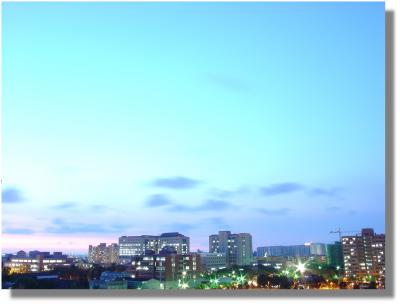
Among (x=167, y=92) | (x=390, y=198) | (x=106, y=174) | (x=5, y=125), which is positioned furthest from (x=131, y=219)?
(x=390, y=198)

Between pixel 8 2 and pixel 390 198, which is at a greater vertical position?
pixel 8 2

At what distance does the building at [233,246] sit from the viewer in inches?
225

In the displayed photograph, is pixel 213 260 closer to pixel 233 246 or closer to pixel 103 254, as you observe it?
pixel 233 246

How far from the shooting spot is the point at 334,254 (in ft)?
17.5

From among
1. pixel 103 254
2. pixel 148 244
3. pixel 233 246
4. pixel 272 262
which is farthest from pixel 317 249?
pixel 103 254

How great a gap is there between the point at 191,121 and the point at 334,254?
252 centimetres

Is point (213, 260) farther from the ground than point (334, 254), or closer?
closer

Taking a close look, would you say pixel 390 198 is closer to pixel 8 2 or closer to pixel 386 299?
pixel 386 299

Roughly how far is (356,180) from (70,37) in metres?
2.65

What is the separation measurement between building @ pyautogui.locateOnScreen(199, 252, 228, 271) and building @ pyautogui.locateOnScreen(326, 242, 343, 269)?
1.12 m

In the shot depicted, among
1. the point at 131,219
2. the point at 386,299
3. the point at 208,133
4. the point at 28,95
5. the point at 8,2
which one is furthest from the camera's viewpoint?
the point at 131,219

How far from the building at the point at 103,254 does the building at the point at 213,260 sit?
106 cm

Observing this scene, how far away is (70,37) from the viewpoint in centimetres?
369

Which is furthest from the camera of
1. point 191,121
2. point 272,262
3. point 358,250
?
point 191,121
